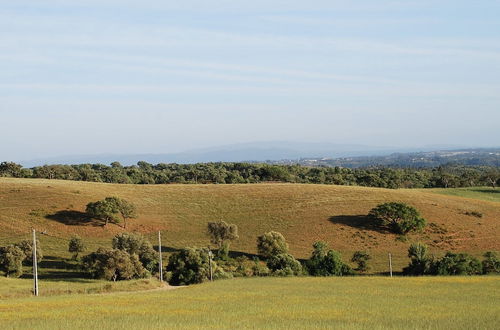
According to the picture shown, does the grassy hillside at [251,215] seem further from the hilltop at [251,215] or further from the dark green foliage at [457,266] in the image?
the dark green foliage at [457,266]

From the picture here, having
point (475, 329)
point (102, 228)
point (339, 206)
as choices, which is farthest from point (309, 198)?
point (475, 329)

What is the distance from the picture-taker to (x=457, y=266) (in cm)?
5778

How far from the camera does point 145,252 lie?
60.0 metres

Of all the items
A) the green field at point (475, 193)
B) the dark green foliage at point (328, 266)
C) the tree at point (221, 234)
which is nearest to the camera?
the dark green foliage at point (328, 266)

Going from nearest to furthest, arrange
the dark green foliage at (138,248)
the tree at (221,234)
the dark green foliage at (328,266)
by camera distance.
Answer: the dark green foliage at (138,248) < the dark green foliage at (328,266) < the tree at (221,234)

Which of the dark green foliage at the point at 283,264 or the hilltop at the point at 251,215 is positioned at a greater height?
the hilltop at the point at 251,215

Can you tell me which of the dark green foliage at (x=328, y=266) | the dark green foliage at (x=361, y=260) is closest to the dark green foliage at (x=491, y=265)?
the dark green foliage at (x=361, y=260)

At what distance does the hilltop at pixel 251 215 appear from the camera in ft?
242

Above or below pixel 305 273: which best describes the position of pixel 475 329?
above

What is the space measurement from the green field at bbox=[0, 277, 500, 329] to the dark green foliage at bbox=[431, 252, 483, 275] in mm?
10499

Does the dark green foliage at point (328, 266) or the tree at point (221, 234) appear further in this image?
the tree at point (221, 234)

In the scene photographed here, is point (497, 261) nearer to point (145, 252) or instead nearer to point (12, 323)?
point (145, 252)

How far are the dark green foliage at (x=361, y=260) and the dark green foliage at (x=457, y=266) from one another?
709 cm

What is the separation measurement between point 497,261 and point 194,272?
29945 millimetres
